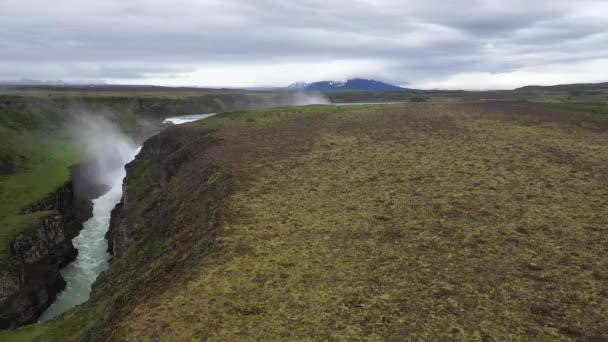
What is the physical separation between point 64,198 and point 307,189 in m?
51.7

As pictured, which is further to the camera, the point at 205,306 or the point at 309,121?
the point at 309,121

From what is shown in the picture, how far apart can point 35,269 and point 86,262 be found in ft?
22.9

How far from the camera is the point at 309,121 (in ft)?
172

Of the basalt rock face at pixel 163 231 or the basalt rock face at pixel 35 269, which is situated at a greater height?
the basalt rock face at pixel 163 231

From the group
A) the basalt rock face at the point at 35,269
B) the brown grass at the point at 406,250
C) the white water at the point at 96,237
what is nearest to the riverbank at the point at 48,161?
the basalt rock face at the point at 35,269

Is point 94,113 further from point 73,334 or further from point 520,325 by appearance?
point 520,325

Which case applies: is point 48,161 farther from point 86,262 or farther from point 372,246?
point 372,246

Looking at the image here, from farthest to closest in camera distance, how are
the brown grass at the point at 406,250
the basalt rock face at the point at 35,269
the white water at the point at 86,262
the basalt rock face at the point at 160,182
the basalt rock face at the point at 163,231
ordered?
the white water at the point at 86,262 → the basalt rock face at the point at 35,269 → the basalt rock face at the point at 160,182 → the basalt rock face at the point at 163,231 → the brown grass at the point at 406,250

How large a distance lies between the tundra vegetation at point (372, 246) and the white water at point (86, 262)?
31.5 feet

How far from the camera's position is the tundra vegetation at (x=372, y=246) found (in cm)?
1284

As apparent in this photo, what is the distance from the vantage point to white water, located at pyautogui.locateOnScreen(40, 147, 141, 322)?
127ft


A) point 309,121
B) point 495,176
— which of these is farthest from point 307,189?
point 309,121

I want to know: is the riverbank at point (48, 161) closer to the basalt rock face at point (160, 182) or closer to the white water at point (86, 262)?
the white water at point (86, 262)

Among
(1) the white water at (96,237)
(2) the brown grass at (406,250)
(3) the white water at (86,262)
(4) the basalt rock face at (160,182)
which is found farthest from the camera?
(1) the white water at (96,237)
